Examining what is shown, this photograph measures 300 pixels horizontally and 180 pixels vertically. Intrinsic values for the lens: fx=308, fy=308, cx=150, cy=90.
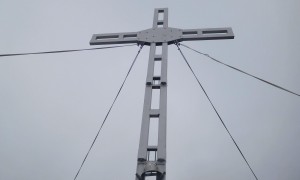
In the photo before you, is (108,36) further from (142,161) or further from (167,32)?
(142,161)

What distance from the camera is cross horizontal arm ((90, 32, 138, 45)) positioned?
28.7 ft

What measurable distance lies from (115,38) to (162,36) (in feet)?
4.48

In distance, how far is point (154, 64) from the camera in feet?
26.0

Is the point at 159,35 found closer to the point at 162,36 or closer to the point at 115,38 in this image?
the point at 162,36

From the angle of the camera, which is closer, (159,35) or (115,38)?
(159,35)

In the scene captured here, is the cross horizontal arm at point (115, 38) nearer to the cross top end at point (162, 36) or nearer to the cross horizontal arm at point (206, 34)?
the cross top end at point (162, 36)

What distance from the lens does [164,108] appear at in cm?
687

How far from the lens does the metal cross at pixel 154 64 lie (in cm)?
608

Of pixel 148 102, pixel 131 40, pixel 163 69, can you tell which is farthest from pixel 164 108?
pixel 131 40

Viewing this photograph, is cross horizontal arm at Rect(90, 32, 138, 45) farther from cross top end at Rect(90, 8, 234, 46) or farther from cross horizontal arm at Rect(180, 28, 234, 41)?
cross horizontal arm at Rect(180, 28, 234, 41)

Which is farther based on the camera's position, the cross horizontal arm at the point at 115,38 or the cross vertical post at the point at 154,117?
the cross horizontal arm at the point at 115,38

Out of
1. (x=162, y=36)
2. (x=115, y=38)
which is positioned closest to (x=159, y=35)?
(x=162, y=36)

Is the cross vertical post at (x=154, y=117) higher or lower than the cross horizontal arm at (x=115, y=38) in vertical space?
lower

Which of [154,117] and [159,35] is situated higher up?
[159,35]
